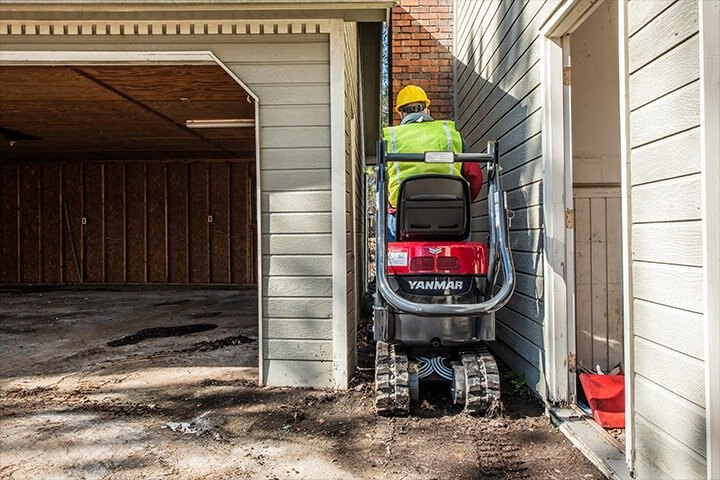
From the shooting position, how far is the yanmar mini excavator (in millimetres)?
3145

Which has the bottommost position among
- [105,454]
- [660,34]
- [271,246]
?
[105,454]

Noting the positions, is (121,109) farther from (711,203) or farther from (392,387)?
(711,203)

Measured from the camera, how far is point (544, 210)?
3305mm

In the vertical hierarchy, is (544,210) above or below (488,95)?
below

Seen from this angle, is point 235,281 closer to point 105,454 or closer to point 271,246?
point 271,246

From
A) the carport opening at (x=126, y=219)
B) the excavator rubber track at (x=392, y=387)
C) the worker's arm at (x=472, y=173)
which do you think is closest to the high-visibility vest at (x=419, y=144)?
the worker's arm at (x=472, y=173)

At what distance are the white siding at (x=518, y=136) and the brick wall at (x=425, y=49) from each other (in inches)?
53.6

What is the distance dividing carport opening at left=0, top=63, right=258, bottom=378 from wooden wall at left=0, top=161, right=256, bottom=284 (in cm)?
2

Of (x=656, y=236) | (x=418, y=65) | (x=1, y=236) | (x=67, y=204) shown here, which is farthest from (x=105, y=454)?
(x=1, y=236)

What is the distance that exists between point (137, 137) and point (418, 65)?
16.0ft

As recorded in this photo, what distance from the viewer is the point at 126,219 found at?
38.3ft

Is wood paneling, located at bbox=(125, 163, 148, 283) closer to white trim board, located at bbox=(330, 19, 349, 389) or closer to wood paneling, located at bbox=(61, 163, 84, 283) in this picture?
wood paneling, located at bbox=(61, 163, 84, 283)

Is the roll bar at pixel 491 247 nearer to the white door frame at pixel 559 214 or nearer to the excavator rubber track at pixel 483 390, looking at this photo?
the white door frame at pixel 559 214

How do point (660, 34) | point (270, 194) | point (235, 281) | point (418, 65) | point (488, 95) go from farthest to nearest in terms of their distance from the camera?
point (235, 281) < point (418, 65) < point (488, 95) < point (270, 194) < point (660, 34)
